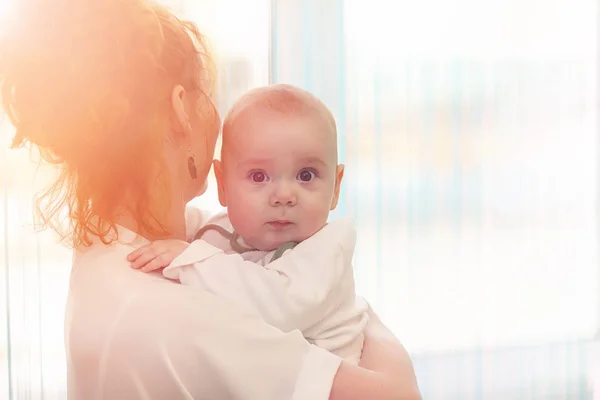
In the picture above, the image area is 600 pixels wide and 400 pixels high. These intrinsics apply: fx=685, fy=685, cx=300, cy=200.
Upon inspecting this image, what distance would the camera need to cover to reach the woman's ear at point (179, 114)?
907 mm

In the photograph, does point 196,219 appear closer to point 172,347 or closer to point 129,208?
point 129,208

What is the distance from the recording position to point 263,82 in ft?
6.85

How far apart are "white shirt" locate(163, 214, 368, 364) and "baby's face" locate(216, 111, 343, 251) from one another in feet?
0.14

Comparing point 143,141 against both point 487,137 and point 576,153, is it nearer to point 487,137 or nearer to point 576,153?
point 487,137

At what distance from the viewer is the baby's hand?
84 cm

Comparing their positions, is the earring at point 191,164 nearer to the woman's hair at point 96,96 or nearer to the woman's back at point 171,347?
the woman's hair at point 96,96

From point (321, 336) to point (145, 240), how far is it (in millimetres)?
281

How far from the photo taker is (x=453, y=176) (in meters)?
2.38

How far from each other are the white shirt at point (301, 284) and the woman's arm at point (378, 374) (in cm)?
3

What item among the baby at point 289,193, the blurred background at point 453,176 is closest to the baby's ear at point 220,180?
the baby at point 289,193

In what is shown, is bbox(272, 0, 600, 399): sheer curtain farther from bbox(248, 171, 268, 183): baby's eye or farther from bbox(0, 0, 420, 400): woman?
bbox(0, 0, 420, 400): woman

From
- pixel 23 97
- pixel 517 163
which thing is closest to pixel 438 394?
pixel 517 163

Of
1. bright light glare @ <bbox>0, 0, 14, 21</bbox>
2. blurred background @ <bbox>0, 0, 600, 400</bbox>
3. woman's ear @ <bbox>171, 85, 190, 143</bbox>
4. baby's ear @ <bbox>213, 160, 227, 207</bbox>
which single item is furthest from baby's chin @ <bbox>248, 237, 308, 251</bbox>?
blurred background @ <bbox>0, 0, 600, 400</bbox>

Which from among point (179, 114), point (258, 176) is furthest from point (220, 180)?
point (179, 114)
